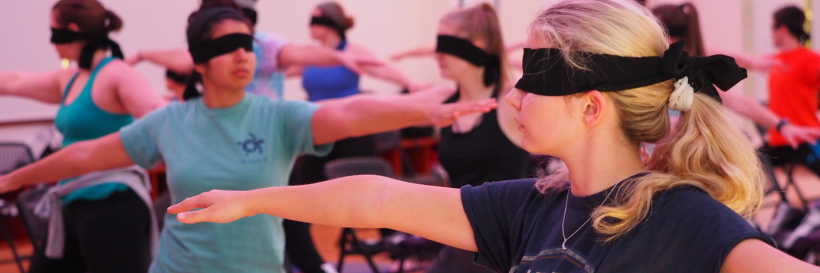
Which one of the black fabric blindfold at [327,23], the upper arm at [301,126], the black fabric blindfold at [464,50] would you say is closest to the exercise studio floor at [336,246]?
the black fabric blindfold at [327,23]

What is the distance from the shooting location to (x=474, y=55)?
3.42 m

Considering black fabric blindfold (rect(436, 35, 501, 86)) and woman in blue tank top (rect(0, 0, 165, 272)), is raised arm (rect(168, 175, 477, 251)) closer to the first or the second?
woman in blue tank top (rect(0, 0, 165, 272))

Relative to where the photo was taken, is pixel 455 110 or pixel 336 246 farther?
pixel 336 246

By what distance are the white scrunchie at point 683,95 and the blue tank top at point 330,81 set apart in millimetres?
4366

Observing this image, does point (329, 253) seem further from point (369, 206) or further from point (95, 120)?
point (369, 206)

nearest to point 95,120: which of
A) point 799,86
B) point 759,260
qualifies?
point 759,260

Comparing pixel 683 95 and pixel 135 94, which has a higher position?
pixel 683 95

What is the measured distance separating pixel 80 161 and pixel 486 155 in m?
1.52

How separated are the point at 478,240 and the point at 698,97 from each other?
0.52 metres

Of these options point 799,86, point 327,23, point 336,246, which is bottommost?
point 336,246

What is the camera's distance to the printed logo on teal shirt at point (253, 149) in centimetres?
248

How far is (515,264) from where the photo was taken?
4.99 feet

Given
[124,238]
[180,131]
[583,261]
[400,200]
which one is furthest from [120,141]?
[583,261]

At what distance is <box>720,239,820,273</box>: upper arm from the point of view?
1.10 metres
